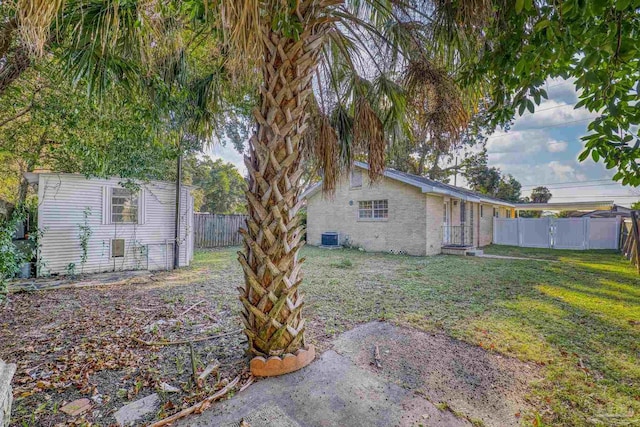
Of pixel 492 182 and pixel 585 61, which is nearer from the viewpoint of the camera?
pixel 585 61

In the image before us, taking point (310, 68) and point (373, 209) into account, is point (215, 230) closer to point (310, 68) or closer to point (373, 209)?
point (373, 209)

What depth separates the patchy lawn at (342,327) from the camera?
2631 millimetres

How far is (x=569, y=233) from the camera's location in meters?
15.1

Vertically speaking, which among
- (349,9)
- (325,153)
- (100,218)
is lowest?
(100,218)

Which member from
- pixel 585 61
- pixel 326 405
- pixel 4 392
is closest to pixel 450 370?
pixel 326 405

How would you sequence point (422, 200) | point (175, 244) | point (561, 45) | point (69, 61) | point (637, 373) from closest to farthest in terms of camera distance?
1. point (561, 45)
2. point (637, 373)
3. point (69, 61)
4. point (175, 244)
5. point (422, 200)

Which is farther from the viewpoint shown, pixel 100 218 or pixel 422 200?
pixel 422 200

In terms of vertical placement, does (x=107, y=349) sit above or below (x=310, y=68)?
below

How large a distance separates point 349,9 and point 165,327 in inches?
214

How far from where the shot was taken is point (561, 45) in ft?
6.27

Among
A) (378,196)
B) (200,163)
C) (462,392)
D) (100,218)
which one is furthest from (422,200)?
(200,163)

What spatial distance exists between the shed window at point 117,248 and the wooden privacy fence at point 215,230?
6.06 meters

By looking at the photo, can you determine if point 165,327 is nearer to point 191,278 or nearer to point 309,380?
point 309,380

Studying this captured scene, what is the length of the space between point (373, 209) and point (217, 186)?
14.3m
